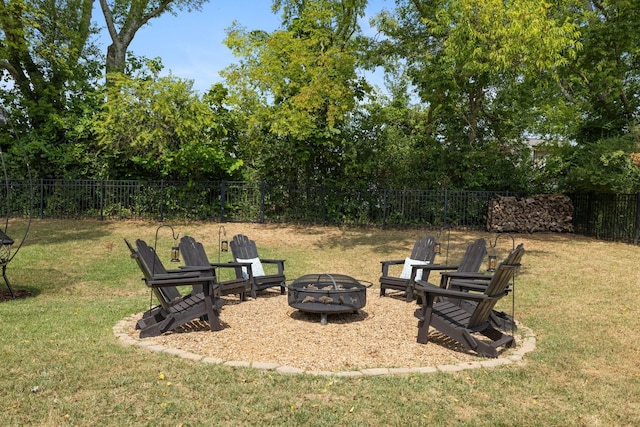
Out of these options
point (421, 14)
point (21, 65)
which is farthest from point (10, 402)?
point (21, 65)

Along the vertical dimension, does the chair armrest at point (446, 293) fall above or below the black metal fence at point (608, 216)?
below

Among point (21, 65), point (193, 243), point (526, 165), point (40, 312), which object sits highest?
point (21, 65)

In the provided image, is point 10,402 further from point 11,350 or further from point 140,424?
point 11,350

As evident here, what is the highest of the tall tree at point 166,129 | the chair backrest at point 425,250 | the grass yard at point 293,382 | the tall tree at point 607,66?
the tall tree at point 607,66

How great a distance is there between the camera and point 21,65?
1811cm

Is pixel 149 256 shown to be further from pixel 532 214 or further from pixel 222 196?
pixel 532 214

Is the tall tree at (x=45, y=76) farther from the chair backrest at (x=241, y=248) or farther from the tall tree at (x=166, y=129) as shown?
the chair backrest at (x=241, y=248)

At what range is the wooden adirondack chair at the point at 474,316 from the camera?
4.62 m

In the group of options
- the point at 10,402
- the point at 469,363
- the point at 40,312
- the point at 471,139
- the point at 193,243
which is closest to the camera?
the point at 10,402

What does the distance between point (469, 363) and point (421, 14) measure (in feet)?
40.9

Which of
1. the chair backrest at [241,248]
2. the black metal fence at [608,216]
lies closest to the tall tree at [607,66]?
the black metal fence at [608,216]

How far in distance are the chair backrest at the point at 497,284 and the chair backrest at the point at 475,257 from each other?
1254 millimetres

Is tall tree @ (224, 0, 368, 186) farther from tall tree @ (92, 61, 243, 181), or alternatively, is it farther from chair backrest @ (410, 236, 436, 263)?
chair backrest @ (410, 236, 436, 263)

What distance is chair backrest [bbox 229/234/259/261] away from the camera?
765 cm
